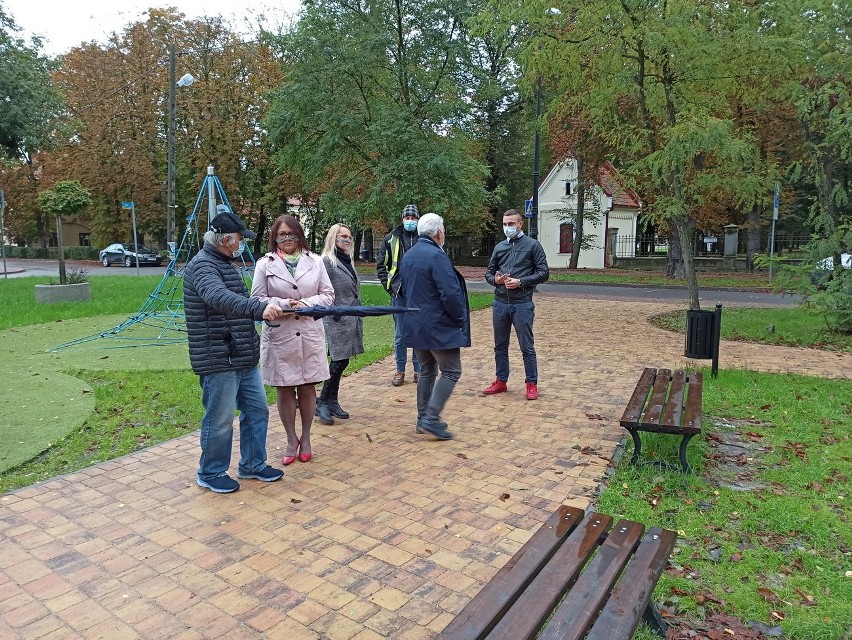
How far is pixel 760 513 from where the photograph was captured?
13.1 ft

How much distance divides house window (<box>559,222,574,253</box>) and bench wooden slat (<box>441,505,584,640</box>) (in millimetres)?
34779

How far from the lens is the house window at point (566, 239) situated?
36594 mm

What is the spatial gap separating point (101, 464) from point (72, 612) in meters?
2.15

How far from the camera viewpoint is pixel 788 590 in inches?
124

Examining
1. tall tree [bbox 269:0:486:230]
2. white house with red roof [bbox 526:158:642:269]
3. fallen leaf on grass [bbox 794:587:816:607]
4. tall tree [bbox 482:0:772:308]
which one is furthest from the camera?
white house with red roof [bbox 526:158:642:269]

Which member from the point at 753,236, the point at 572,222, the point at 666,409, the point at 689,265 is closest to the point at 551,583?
the point at 666,409

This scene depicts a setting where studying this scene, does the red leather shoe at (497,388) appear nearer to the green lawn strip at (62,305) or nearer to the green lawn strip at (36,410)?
the green lawn strip at (36,410)

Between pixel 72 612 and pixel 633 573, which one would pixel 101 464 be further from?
pixel 633 573

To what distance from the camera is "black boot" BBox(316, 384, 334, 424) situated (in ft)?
19.2

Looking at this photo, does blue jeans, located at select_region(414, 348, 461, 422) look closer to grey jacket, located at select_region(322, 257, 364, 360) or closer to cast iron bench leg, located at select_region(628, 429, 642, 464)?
grey jacket, located at select_region(322, 257, 364, 360)

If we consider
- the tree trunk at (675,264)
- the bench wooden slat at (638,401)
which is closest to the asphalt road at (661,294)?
the tree trunk at (675,264)

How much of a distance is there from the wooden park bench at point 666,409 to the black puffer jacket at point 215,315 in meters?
2.67

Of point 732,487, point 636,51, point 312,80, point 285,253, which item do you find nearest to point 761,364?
point 732,487

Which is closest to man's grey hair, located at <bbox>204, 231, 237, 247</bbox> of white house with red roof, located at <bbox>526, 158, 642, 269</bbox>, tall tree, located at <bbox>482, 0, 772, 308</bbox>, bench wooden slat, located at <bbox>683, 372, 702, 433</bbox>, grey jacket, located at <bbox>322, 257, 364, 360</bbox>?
grey jacket, located at <bbox>322, 257, 364, 360</bbox>
